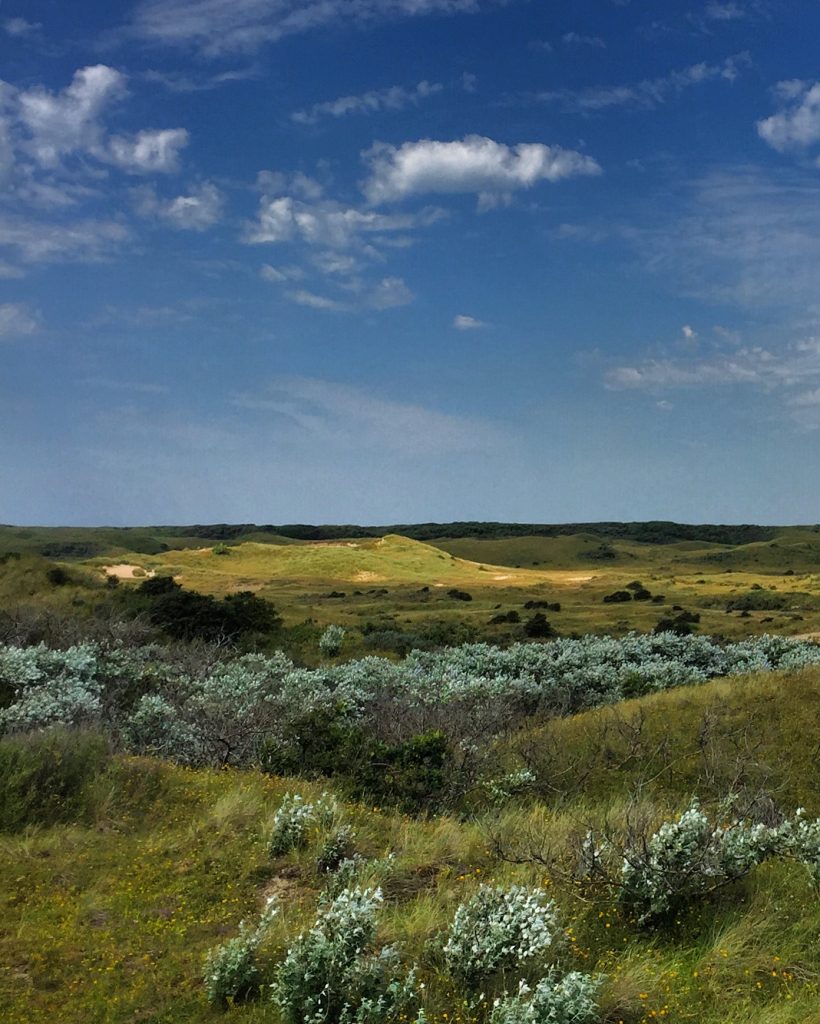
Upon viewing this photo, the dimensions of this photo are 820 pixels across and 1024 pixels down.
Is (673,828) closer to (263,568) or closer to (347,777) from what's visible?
(347,777)

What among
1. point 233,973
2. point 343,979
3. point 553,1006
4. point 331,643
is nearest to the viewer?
point 553,1006

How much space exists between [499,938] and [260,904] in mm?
2411

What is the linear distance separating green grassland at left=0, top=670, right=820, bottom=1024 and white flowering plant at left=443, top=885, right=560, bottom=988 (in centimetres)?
19

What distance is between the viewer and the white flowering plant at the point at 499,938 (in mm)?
4945

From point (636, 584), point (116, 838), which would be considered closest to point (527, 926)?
point (116, 838)

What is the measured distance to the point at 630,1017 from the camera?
4727 millimetres

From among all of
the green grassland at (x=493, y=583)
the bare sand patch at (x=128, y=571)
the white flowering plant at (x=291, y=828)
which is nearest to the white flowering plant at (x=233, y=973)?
the white flowering plant at (x=291, y=828)

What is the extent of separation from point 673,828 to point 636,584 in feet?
201

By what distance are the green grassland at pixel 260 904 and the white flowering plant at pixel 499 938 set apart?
189 millimetres

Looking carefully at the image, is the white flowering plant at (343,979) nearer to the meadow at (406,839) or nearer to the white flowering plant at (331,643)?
the meadow at (406,839)

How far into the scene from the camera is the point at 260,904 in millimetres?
6551

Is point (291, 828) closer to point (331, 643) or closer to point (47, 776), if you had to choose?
point (47, 776)

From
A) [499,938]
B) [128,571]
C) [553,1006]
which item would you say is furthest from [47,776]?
[128,571]

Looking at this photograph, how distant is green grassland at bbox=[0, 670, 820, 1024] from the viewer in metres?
5.05
